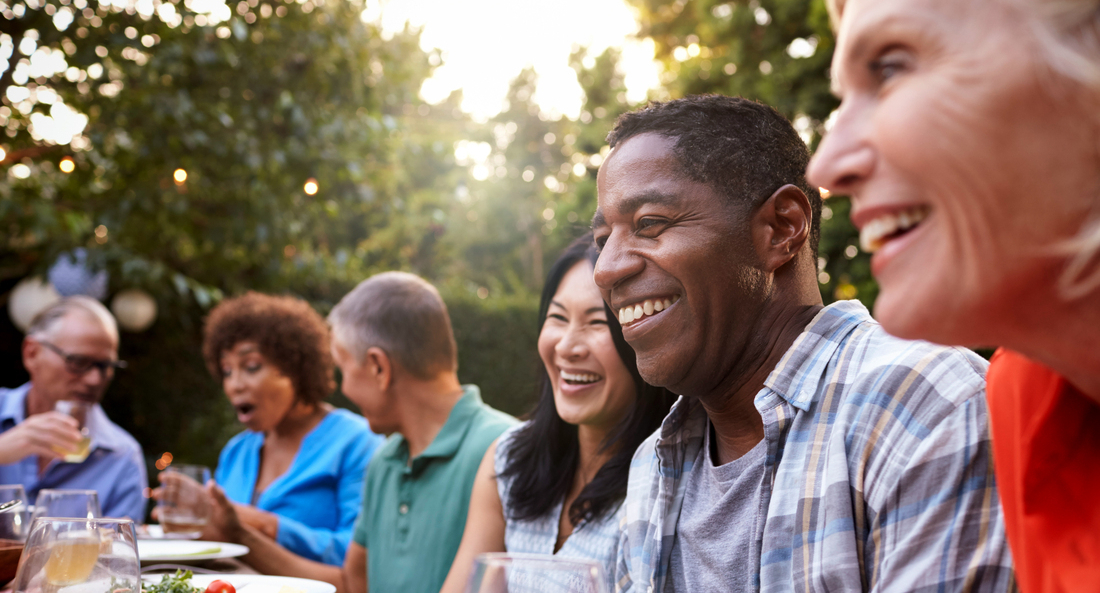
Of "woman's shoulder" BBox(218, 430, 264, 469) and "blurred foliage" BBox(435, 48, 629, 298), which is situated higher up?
"blurred foliage" BBox(435, 48, 629, 298)

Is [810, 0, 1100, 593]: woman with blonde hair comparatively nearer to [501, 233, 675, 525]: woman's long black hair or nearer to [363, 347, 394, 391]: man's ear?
[501, 233, 675, 525]: woman's long black hair

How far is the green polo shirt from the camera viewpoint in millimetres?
3416

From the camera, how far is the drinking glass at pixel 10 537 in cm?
222

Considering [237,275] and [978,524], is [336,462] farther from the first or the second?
[237,275]

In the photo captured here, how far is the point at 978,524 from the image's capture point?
1.21 meters

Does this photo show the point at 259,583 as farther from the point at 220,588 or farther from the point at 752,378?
the point at 752,378

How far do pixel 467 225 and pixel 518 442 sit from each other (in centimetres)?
3330

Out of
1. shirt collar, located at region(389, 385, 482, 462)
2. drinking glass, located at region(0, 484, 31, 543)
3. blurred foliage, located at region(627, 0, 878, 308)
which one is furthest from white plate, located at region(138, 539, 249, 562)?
blurred foliage, located at region(627, 0, 878, 308)

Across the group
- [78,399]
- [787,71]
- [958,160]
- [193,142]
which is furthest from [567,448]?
[787,71]

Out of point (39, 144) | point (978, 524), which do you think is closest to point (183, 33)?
point (39, 144)

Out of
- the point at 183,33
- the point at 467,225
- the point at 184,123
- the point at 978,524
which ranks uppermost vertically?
the point at 467,225

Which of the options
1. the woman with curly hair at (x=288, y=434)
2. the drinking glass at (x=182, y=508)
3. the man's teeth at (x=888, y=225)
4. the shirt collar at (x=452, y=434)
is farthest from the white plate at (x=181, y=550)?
the man's teeth at (x=888, y=225)

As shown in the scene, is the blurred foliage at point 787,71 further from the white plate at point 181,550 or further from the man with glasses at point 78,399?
the white plate at point 181,550

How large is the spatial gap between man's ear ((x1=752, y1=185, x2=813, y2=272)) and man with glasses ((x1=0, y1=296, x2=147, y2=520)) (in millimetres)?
4068
